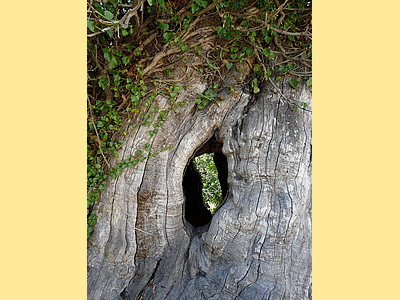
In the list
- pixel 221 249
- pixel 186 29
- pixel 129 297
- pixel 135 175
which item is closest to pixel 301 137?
pixel 221 249

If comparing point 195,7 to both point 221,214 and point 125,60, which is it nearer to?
Result: point 125,60

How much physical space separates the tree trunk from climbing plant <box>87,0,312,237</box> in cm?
10

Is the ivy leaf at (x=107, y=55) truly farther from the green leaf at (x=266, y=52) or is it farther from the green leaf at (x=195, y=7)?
the green leaf at (x=266, y=52)

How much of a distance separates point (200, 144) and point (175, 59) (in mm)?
916

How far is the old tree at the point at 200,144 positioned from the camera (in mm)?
2367

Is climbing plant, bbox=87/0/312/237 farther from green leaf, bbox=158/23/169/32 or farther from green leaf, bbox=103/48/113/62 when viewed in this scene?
green leaf, bbox=103/48/113/62

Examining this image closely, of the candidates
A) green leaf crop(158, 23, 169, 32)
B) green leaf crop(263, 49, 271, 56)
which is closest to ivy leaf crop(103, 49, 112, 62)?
green leaf crop(158, 23, 169, 32)

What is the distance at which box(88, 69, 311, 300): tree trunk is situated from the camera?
2375 millimetres

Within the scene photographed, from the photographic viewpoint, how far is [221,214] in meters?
2.57

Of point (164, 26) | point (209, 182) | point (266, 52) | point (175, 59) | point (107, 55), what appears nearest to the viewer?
point (107, 55)

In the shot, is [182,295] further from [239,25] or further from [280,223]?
[239,25]

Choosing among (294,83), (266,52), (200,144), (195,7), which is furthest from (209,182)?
(195,7)

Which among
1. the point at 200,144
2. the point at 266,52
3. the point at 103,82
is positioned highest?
the point at 266,52

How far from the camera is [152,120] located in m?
2.59
